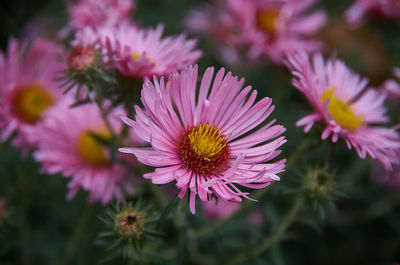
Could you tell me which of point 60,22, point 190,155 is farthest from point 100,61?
point 60,22

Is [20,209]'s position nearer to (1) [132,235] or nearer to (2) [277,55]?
(1) [132,235]

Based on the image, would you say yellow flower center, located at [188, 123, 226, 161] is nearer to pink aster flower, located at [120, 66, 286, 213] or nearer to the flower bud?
pink aster flower, located at [120, 66, 286, 213]

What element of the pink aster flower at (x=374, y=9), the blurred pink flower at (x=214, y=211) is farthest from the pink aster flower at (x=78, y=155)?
the pink aster flower at (x=374, y=9)

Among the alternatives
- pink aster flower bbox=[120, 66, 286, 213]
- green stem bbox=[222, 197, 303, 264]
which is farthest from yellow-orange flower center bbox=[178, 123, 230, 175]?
green stem bbox=[222, 197, 303, 264]

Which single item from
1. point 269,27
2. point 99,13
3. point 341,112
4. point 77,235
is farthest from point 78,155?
point 269,27

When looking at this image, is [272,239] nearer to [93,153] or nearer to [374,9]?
[93,153]

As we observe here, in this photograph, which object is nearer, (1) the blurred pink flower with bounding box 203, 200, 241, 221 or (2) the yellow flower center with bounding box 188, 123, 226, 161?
(2) the yellow flower center with bounding box 188, 123, 226, 161
